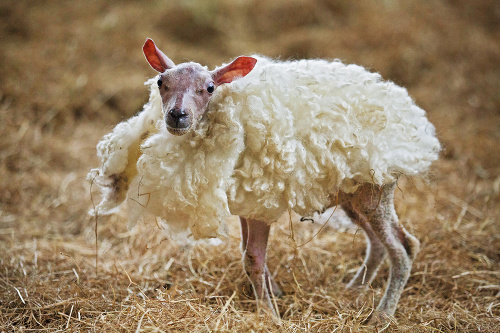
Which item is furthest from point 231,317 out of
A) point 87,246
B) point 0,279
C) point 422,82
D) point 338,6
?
point 338,6

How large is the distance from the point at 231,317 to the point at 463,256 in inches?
60.7

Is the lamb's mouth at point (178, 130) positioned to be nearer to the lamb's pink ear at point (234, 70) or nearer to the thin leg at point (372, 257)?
the lamb's pink ear at point (234, 70)

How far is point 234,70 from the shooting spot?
5.25 ft

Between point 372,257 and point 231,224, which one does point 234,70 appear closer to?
point 372,257

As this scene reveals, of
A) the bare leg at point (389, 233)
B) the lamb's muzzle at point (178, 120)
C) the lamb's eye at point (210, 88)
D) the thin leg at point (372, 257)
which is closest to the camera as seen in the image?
the lamb's muzzle at point (178, 120)

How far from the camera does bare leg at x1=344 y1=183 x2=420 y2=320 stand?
1.83m

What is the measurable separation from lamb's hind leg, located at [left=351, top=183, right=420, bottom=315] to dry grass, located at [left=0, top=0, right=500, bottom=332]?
109 mm

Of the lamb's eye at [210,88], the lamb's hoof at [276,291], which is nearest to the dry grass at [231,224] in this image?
the lamb's hoof at [276,291]

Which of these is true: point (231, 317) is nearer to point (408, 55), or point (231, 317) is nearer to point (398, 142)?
point (398, 142)

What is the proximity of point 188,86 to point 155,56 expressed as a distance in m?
0.26

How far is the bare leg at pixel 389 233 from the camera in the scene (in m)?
1.83

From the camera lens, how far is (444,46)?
530cm

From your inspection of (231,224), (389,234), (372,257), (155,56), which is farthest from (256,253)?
(231,224)

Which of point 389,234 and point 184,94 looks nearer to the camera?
point 184,94
